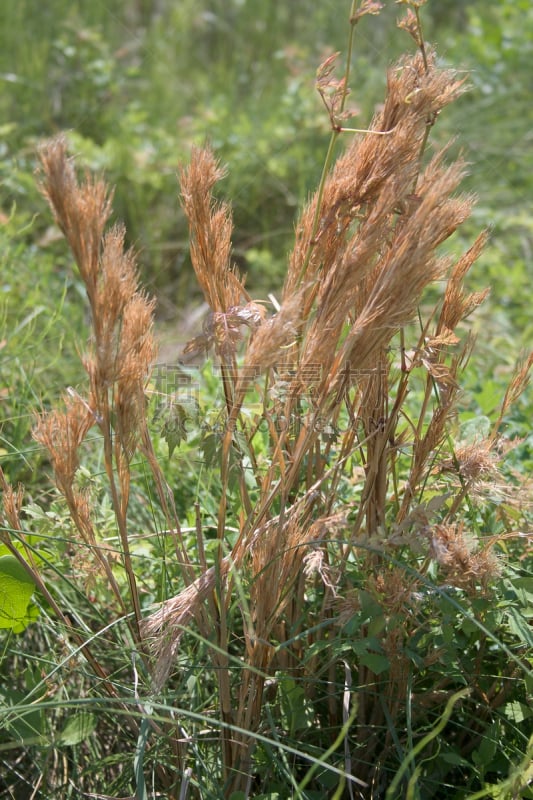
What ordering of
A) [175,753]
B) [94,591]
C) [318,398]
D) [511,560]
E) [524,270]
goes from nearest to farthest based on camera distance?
[318,398]
[175,753]
[511,560]
[94,591]
[524,270]

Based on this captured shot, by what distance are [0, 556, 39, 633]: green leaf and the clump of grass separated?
9 centimetres

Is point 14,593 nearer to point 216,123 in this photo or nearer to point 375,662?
point 375,662

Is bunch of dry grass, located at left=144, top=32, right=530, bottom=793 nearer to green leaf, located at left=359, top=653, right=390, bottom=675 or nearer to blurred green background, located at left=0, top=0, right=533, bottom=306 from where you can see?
green leaf, located at left=359, top=653, right=390, bottom=675

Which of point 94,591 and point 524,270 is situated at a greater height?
point 524,270

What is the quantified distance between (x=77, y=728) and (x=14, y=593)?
0.76ft

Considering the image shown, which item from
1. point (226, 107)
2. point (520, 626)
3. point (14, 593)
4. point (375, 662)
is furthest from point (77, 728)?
point (226, 107)

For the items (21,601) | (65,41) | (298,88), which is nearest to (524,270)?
(298,88)

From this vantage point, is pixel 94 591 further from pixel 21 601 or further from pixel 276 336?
pixel 276 336

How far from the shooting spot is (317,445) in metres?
1.11

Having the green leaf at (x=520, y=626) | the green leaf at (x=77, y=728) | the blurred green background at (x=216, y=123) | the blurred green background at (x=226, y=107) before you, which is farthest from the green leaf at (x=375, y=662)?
the blurred green background at (x=226, y=107)

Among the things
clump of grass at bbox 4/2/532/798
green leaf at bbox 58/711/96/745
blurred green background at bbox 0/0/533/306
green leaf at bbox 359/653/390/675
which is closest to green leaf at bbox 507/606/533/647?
clump of grass at bbox 4/2/532/798

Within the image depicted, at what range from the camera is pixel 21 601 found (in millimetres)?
1226

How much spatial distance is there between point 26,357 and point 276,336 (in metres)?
1.33

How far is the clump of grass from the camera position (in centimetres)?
91
